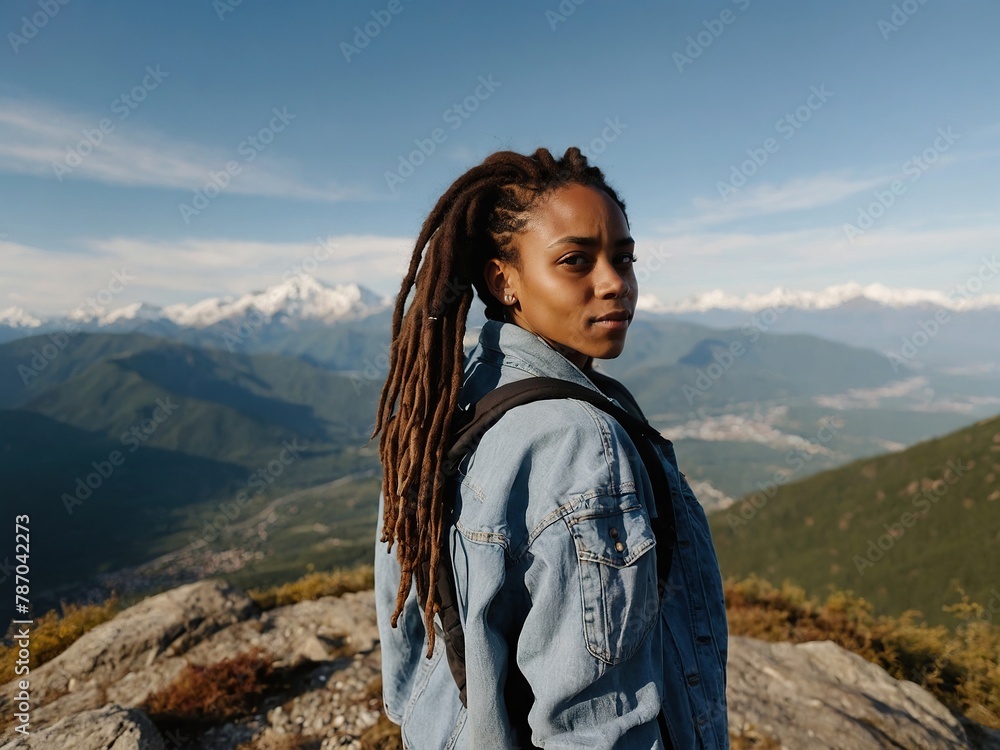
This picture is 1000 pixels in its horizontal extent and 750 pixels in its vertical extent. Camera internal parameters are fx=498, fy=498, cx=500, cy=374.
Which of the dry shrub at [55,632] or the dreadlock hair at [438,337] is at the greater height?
the dreadlock hair at [438,337]

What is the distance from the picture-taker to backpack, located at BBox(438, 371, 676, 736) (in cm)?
150

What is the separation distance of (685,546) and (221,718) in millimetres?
5705

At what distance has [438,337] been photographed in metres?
1.87

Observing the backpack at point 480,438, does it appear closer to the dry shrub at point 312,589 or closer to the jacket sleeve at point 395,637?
the jacket sleeve at point 395,637

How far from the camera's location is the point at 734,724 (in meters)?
5.11

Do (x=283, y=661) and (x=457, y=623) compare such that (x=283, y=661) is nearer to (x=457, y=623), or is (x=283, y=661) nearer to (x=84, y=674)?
(x=84, y=674)

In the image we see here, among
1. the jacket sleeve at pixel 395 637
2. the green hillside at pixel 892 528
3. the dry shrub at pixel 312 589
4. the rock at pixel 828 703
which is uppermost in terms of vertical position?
the jacket sleeve at pixel 395 637

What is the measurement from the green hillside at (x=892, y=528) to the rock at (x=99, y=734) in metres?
60.0

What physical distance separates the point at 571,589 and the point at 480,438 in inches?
20.8
